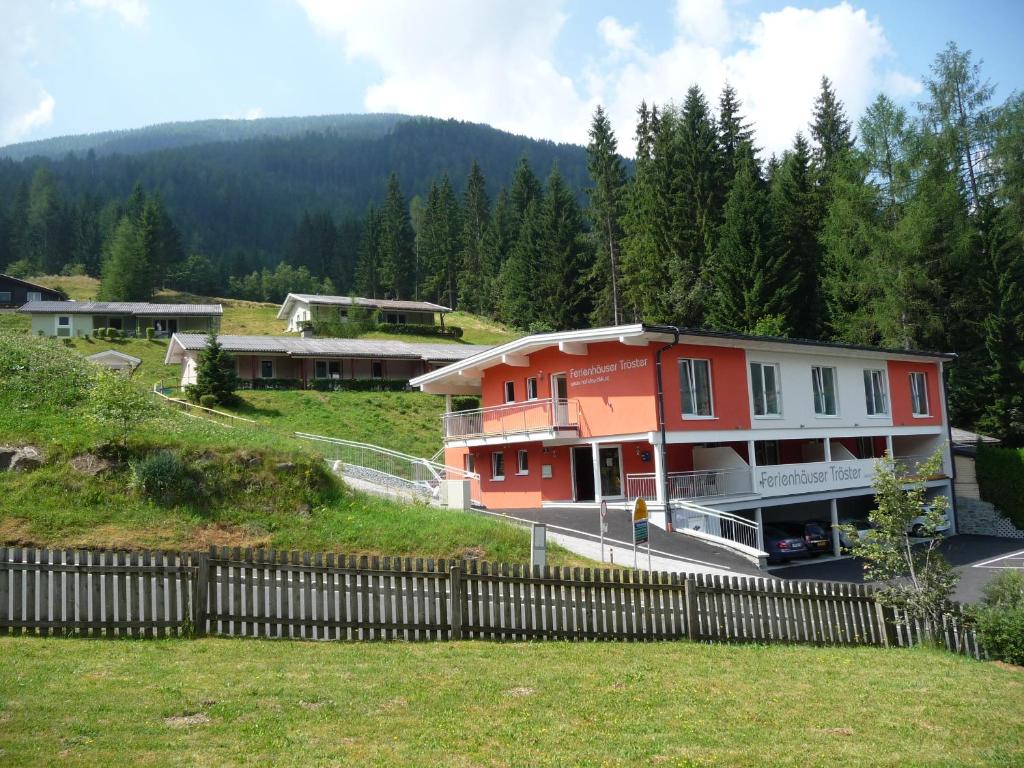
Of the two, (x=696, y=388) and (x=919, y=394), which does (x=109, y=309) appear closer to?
(x=696, y=388)

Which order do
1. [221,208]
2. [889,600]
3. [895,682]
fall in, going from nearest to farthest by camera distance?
[895,682], [889,600], [221,208]

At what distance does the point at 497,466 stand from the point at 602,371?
8266mm

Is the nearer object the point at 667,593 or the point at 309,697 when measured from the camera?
the point at 309,697

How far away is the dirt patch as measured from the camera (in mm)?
6289

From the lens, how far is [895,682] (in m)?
9.31

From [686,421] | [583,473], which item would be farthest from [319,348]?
[686,421]

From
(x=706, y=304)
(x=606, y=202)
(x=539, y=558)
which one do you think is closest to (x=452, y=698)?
(x=539, y=558)

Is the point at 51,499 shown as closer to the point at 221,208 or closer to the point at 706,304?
the point at 706,304

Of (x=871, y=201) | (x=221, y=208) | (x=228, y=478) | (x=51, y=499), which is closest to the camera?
(x=51, y=499)

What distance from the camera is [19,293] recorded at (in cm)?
8006

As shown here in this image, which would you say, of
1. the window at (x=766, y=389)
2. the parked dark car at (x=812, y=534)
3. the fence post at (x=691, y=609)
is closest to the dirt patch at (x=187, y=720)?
the fence post at (x=691, y=609)

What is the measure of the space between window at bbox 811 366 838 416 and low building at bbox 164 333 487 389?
2832 cm

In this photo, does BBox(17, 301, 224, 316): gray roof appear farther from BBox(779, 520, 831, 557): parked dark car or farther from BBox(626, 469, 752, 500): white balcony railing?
BBox(779, 520, 831, 557): parked dark car

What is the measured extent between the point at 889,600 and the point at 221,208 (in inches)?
7879
